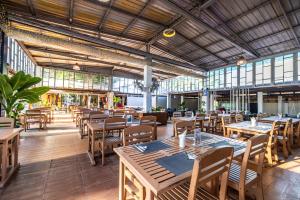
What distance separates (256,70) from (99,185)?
1147cm

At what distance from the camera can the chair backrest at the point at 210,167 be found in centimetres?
101

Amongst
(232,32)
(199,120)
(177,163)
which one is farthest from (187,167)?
(232,32)

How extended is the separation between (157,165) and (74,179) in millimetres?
1984

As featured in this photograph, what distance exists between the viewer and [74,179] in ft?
8.25

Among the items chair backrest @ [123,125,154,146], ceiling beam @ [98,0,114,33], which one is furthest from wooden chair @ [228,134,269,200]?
ceiling beam @ [98,0,114,33]

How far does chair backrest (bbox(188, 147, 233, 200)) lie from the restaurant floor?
4.98 ft

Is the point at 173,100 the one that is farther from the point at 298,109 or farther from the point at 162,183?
the point at 162,183

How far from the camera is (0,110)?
496cm

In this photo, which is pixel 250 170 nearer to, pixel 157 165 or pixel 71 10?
pixel 157 165

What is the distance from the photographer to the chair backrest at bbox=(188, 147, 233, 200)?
1.01 m

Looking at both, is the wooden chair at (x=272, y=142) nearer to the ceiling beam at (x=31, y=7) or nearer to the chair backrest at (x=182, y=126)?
the chair backrest at (x=182, y=126)

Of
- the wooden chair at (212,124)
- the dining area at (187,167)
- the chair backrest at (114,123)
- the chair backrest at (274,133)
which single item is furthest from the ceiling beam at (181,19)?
the chair backrest at (114,123)

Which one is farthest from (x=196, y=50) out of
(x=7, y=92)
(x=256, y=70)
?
(x=7, y=92)

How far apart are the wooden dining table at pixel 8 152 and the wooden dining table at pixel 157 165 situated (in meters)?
1.98
